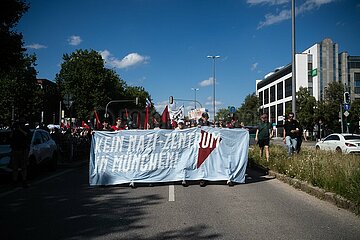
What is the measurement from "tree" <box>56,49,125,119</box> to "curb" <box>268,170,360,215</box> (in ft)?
178

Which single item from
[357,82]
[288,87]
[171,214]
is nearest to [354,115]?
[357,82]

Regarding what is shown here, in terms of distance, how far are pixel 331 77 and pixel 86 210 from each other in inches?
2802

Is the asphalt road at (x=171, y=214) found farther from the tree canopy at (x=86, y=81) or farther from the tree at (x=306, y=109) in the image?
the tree canopy at (x=86, y=81)

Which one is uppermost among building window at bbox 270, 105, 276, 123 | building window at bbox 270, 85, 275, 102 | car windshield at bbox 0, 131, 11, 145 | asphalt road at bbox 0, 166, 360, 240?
building window at bbox 270, 85, 275, 102

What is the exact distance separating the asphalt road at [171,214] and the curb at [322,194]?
0.14 meters

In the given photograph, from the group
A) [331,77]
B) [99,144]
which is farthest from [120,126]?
Result: [331,77]

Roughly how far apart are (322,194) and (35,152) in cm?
868

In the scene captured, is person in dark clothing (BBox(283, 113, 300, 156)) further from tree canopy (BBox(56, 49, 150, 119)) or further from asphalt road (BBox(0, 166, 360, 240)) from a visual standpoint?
tree canopy (BBox(56, 49, 150, 119))

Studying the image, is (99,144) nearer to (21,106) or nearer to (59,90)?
(21,106)

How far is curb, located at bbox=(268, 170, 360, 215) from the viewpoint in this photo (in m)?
6.41

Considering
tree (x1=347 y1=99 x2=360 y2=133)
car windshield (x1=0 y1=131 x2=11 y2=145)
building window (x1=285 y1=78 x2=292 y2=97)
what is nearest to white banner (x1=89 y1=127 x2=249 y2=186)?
car windshield (x1=0 y1=131 x2=11 y2=145)

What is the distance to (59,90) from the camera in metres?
68.4

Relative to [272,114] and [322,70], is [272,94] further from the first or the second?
[322,70]

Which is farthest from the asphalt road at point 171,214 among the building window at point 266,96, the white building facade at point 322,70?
the building window at point 266,96
